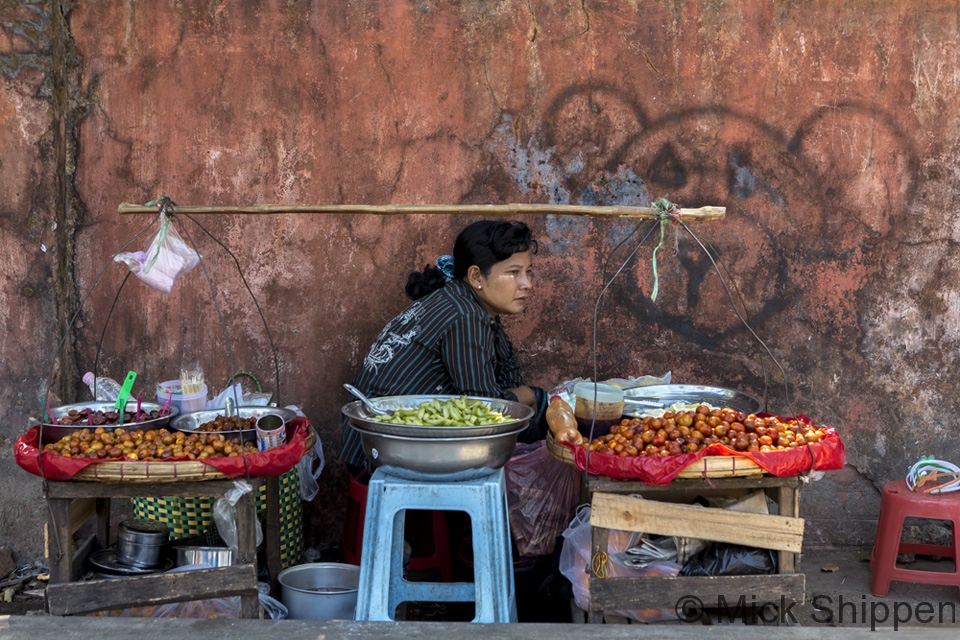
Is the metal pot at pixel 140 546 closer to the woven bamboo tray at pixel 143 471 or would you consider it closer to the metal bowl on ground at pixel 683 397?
the woven bamboo tray at pixel 143 471

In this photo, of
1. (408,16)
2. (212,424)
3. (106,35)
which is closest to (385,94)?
(408,16)

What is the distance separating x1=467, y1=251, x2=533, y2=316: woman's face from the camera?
361 cm

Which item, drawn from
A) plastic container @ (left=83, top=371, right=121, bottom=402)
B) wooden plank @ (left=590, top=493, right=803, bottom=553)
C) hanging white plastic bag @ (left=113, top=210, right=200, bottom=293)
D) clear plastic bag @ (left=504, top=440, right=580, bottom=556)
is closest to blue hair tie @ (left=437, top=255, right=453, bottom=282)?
clear plastic bag @ (left=504, top=440, right=580, bottom=556)

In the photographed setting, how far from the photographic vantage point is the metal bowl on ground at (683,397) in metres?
3.48

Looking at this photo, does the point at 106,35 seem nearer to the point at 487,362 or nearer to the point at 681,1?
the point at 487,362

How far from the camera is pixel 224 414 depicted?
340 centimetres

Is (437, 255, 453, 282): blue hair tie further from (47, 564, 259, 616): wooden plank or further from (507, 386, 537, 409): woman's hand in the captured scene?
(47, 564, 259, 616): wooden plank

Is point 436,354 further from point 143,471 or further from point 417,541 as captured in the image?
point 143,471

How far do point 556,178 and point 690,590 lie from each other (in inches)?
78.8

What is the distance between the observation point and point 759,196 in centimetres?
414

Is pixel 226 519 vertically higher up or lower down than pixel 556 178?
lower down

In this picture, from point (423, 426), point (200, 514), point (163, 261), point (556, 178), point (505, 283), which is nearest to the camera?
point (423, 426)

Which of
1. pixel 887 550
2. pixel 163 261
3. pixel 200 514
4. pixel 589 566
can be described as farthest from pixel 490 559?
pixel 887 550

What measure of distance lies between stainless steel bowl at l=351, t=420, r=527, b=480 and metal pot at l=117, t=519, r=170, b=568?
0.92m
